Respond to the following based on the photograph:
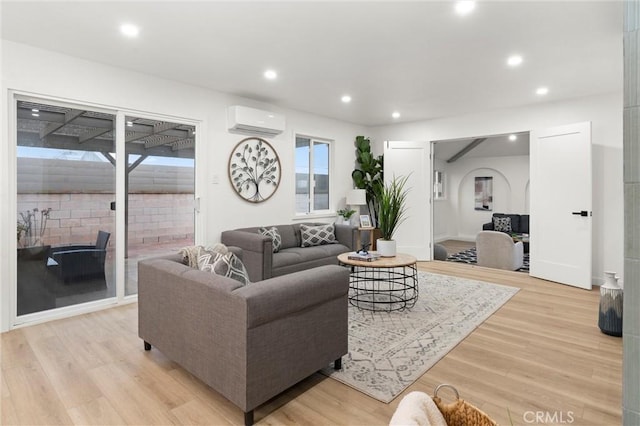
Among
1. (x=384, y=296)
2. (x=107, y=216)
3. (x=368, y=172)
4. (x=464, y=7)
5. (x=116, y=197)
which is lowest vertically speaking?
(x=384, y=296)

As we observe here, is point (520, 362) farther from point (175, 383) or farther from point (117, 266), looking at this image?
point (117, 266)

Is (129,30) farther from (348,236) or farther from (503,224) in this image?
(503,224)

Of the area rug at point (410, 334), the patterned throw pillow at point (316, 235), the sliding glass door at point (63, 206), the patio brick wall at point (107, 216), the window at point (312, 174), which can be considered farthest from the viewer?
the window at point (312, 174)

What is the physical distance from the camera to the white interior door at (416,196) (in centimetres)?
624

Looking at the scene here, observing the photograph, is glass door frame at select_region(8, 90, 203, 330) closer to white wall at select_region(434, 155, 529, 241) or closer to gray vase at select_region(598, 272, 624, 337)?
gray vase at select_region(598, 272, 624, 337)

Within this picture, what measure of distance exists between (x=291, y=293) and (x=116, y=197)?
283 centimetres

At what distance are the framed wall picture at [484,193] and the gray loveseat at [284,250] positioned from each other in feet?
18.4

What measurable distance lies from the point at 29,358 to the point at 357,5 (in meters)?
3.51

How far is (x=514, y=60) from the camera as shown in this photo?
3.52 m

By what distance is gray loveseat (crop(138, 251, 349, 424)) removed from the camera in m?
1.78

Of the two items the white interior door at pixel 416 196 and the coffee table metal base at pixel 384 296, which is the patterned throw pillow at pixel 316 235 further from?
the white interior door at pixel 416 196

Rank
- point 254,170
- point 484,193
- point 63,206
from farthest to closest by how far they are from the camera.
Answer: point 484,193 < point 254,170 < point 63,206

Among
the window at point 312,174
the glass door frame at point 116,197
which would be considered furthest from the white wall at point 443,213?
the glass door frame at point 116,197

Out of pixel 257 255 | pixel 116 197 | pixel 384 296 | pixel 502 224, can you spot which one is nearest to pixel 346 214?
pixel 384 296
